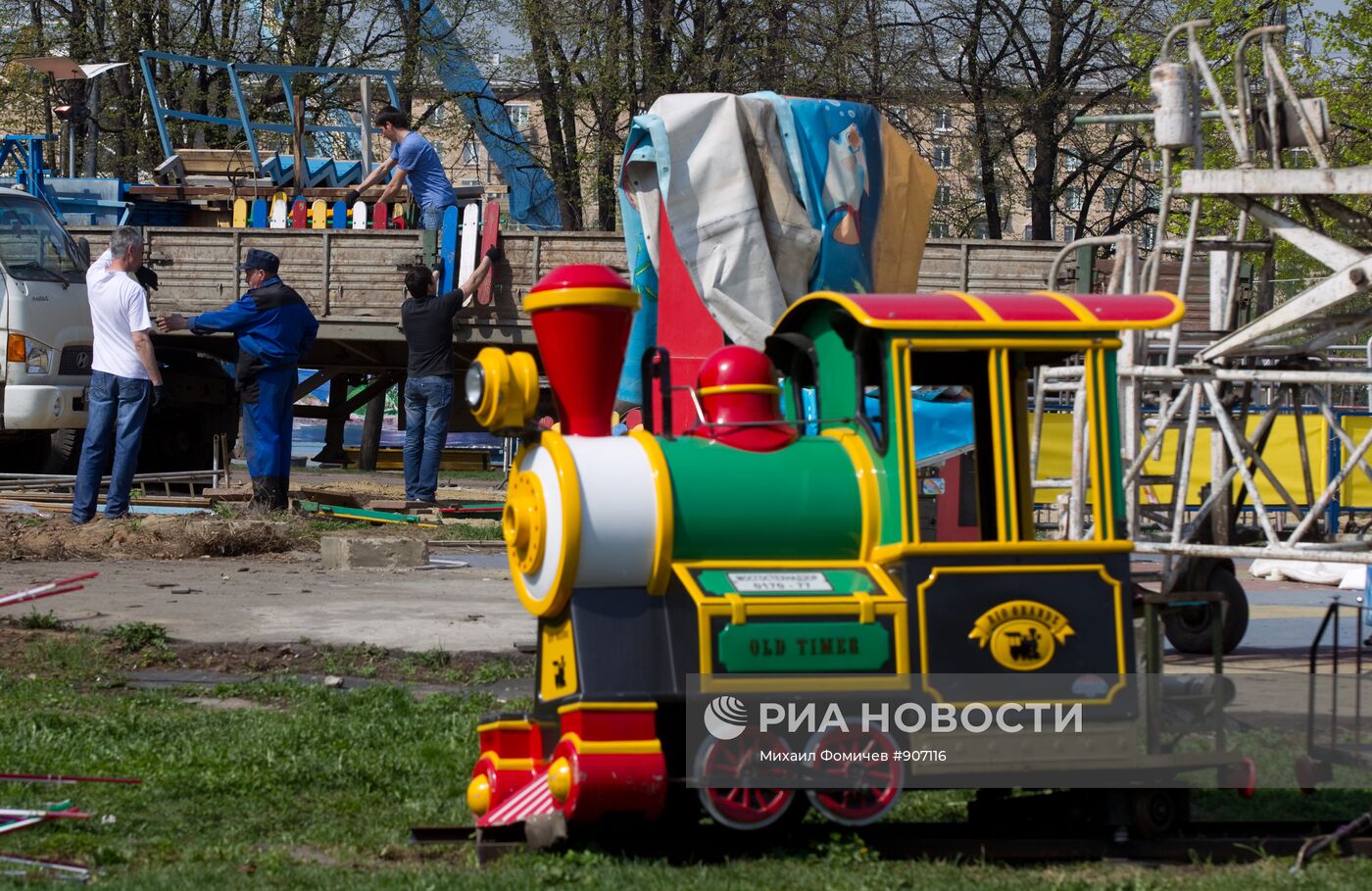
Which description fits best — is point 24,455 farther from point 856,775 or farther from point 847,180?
point 856,775

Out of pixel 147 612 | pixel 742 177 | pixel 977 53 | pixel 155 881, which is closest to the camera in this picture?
pixel 155 881

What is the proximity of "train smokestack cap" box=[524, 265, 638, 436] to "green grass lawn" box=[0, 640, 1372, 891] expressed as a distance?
1.30 metres

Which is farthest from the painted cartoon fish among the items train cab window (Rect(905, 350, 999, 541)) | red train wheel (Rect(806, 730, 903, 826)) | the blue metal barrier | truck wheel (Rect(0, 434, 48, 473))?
the blue metal barrier

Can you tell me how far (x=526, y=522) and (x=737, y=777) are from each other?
96 centimetres

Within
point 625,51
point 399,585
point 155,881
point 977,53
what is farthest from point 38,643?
point 977,53

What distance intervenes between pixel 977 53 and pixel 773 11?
8.21 meters

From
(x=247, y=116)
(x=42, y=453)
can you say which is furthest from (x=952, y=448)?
(x=247, y=116)

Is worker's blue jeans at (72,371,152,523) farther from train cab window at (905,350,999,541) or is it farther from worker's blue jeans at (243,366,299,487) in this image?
train cab window at (905,350,999,541)

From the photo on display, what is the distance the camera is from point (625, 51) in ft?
100

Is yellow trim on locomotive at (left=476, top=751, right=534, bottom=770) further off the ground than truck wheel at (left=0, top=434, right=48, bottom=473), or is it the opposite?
truck wheel at (left=0, top=434, right=48, bottom=473)

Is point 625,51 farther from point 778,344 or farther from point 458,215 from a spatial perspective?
point 778,344

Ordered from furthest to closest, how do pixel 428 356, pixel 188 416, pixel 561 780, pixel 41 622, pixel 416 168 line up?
pixel 188 416 → pixel 416 168 → pixel 428 356 → pixel 41 622 → pixel 561 780

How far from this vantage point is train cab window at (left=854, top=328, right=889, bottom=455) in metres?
4.88

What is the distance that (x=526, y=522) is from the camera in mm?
4793
